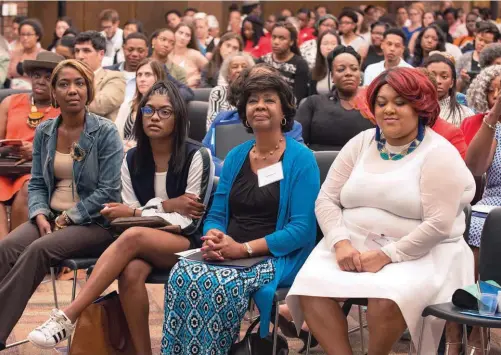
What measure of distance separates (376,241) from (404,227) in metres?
0.13

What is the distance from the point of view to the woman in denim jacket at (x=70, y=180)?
15.3 feet

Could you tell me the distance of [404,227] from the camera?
→ 4000 mm

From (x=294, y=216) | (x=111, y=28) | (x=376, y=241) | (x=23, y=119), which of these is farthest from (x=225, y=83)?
(x=111, y=28)

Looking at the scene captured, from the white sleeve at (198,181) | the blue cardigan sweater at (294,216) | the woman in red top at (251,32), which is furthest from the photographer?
the woman in red top at (251,32)

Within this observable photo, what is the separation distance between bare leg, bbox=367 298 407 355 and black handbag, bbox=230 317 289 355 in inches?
22.2

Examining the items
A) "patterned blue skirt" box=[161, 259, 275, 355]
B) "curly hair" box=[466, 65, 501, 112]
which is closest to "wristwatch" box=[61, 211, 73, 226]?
"patterned blue skirt" box=[161, 259, 275, 355]

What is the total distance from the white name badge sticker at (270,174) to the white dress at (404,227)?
0.26 meters

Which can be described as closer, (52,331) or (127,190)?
(52,331)

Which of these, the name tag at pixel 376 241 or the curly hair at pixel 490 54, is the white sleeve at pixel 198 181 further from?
the curly hair at pixel 490 54

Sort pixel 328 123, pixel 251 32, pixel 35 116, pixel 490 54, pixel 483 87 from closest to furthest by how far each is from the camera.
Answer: pixel 483 87, pixel 35 116, pixel 328 123, pixel 490 54, pixel 251 32

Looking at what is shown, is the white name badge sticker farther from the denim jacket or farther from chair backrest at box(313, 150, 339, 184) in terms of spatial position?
the denim jacket

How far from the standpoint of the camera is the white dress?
385 cm

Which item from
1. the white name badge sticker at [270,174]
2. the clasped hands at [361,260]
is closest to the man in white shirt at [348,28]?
the white name badge sticker at [270,174]

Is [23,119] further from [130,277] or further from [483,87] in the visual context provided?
[483,87]
